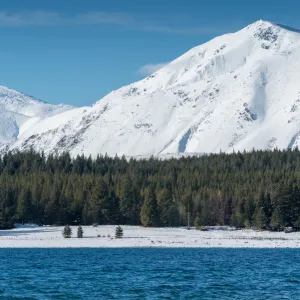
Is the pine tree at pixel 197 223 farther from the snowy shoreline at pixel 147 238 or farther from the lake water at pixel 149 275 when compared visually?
the lake water at pixel 149 275

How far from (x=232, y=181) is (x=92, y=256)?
314 ft

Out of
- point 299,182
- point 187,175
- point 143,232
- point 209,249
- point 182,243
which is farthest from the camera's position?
point 187,175

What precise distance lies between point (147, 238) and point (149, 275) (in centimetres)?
5400

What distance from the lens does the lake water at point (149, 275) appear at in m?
Result: 56.6

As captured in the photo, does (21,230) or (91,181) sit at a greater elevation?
(91,181)

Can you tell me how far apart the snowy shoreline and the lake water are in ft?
55.9

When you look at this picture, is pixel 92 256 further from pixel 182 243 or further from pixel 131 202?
pixel 131 202

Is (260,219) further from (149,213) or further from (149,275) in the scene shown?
(149,275)

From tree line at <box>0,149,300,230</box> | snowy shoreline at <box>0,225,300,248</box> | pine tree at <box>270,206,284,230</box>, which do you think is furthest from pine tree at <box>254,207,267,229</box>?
snowy shoreline at <box>0,225,300,248</box>

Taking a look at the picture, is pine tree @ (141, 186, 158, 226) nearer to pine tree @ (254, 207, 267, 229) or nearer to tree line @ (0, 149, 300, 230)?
tree line @ (0, 149, 300, 230)

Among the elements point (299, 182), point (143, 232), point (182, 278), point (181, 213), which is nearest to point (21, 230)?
point (143, 232)

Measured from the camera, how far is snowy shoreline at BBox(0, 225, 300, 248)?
11331cm

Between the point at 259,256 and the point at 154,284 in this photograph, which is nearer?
the point at 154,284

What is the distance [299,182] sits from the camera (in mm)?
162625
